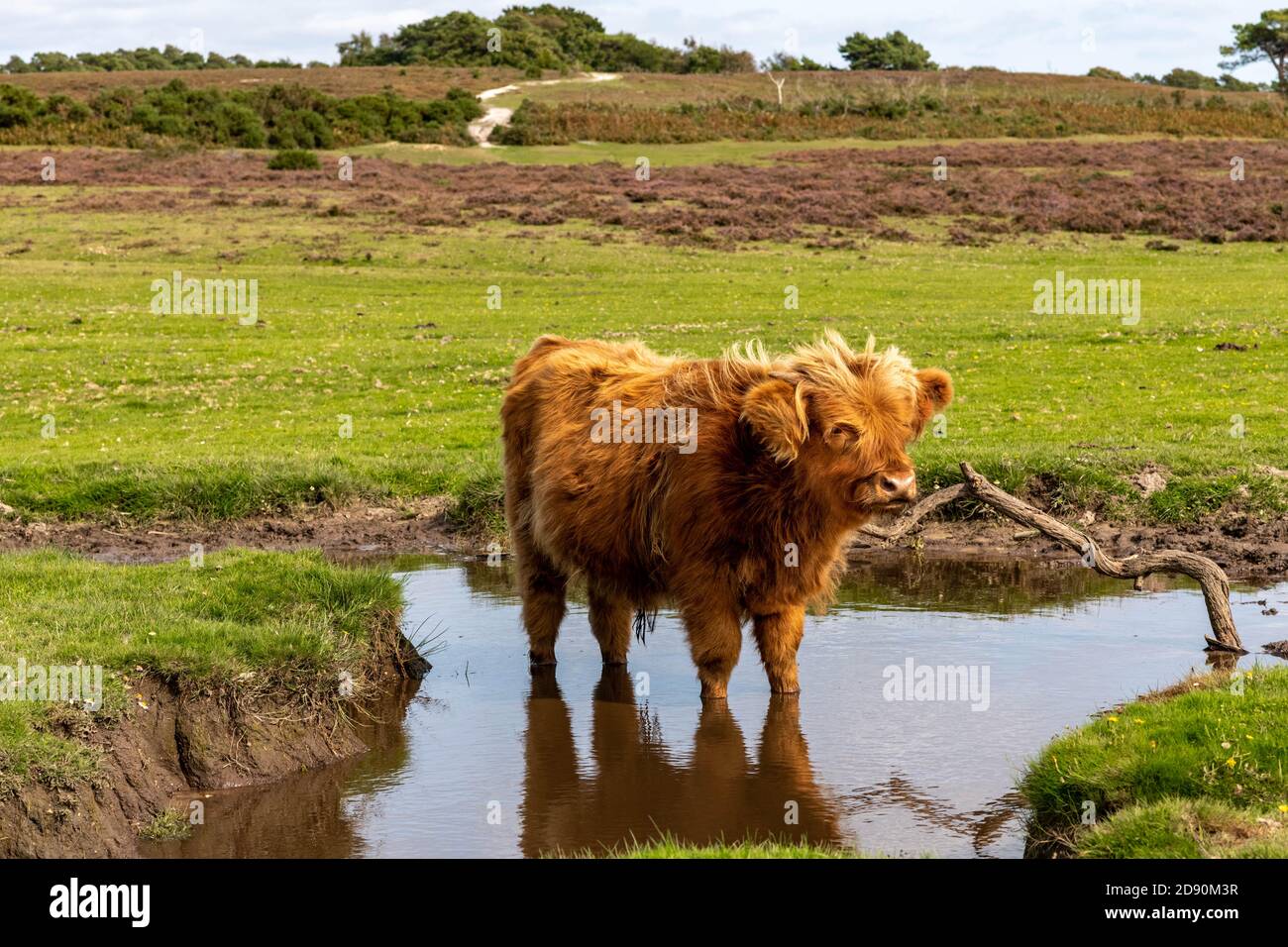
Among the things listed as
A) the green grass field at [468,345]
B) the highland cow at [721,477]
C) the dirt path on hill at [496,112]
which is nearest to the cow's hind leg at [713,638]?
the highland cow at [721,477]

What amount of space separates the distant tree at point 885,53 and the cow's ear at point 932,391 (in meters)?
104

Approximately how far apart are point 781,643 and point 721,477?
1232 mm

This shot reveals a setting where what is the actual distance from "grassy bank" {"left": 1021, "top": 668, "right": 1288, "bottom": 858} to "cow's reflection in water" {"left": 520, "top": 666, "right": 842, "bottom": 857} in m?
1.16

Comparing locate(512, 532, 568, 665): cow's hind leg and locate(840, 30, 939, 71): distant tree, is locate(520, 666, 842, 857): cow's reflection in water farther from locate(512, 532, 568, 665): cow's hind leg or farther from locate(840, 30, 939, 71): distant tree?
locate(840, 30, 939, 71): distant tree

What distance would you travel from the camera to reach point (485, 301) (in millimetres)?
30828

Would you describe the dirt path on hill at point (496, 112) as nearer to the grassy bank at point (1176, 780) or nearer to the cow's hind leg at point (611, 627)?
the cow's hind leg at point (611, 627)

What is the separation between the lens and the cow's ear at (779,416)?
8.20 m

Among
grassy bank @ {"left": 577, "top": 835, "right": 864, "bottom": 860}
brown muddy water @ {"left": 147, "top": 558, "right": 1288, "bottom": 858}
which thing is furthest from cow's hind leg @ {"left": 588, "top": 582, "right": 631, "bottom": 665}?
grassy bank @ {"left": 577, "top": 835, "right": 864, "bottom": 860}

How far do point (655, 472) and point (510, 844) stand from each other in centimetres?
275

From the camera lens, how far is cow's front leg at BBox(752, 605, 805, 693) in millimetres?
9102

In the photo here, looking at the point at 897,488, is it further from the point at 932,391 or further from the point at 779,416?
the point at 932,391

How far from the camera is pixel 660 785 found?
8.16 meters

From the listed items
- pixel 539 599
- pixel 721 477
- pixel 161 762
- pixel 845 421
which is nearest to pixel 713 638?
pixel 721 477
